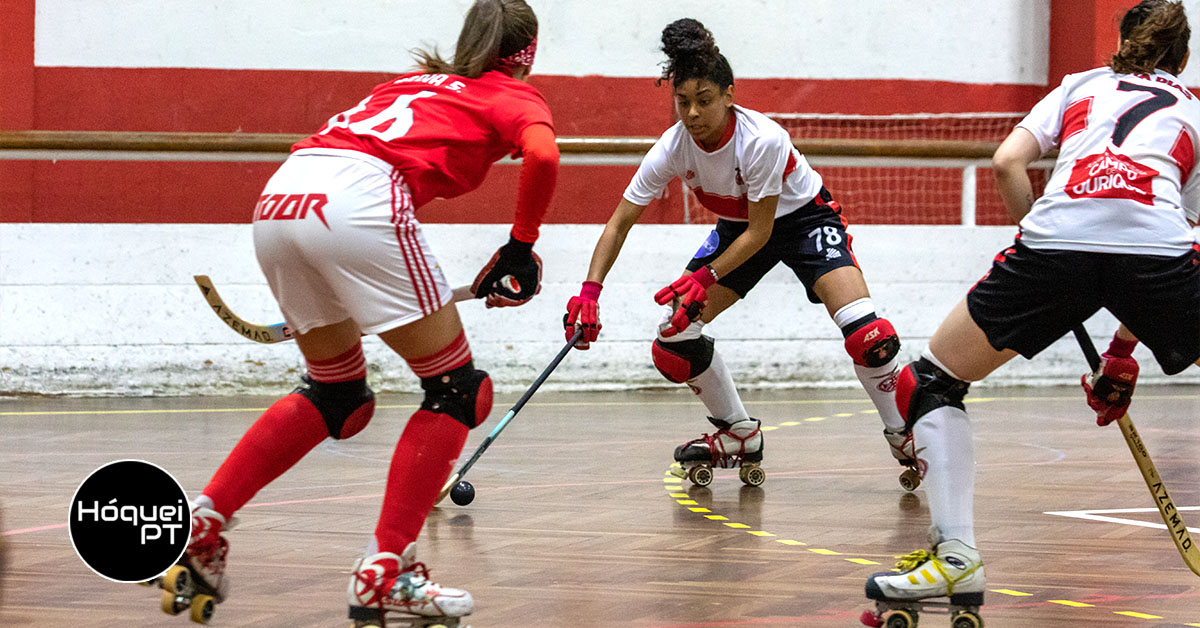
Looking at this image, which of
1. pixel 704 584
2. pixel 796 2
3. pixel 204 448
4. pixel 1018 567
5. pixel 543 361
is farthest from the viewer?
pixel 796 2

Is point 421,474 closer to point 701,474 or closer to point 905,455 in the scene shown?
point 701,474

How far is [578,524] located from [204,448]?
2.18 metres

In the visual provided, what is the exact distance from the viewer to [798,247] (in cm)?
493

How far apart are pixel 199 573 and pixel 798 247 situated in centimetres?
264

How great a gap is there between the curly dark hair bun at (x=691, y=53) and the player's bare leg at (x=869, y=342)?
90 cm

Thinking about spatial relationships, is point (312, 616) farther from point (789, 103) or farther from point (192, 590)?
point (789, 103)

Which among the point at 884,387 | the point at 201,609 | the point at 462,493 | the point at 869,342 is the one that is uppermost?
the point at 869,342

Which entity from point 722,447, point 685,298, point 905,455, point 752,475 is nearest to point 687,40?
point 685,298

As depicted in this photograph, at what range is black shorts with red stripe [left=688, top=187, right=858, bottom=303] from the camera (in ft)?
16.1

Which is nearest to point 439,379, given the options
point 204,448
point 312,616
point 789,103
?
point 312,616

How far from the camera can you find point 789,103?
10602 mm

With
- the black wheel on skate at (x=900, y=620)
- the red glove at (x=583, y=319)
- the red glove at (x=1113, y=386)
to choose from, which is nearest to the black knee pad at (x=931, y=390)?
the black wheel on skate at (x=900, y=620)

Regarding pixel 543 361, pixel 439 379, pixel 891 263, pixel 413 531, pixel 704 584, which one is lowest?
pixel 543 361

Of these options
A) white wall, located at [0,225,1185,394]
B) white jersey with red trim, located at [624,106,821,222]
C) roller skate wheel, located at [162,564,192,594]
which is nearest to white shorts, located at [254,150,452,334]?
roller skate wheel, located at [162,564,192,594]
